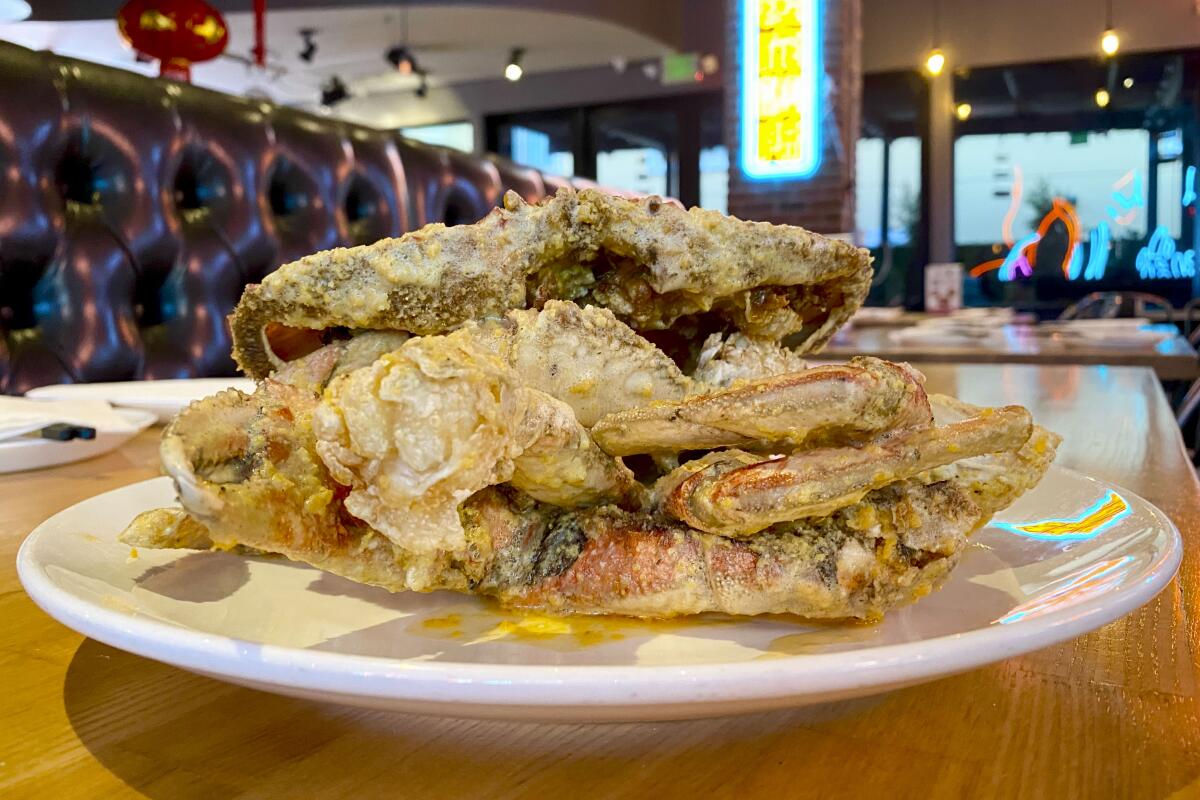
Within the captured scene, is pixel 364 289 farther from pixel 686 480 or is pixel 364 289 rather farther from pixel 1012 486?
pixel 1012 486

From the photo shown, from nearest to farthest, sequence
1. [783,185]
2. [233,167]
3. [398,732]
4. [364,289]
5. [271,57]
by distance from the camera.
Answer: [398,732] < [364,289] < [233,167] < [783,185] < [271,57]

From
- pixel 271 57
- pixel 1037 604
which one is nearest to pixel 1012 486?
pixel 1037 604

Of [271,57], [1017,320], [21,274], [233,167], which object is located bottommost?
[1017,320]

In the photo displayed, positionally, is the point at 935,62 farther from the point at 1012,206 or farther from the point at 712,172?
the point at 712,172

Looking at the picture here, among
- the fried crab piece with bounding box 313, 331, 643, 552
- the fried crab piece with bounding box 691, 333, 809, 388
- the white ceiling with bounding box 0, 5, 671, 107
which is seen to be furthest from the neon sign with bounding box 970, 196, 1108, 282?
the fried crab piece with bounding box 313, 331, 643, 552

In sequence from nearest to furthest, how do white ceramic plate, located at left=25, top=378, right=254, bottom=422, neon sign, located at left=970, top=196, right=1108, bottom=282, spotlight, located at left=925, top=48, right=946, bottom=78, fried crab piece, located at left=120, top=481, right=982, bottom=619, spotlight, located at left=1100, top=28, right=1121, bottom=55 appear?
fried crab piece, located at left=120, top=481, right=982, bottom=619 < white ceramic plate, located at left=25, top=378, right=254, bottom=422 < spotlight, located at left=1100, top=28, right=1121, bottom=55 < spotlight, located at left=925, top=48, right=946, bottom=78 < neon sign, located at left=970, top=196, right=1108, bottom=282

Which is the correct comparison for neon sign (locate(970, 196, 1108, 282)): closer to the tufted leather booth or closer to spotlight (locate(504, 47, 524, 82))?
spotlight (locate(504, 47, 524, 82))

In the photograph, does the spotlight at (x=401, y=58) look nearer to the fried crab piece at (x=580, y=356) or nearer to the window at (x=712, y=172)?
the window at (x=712, y=172)
